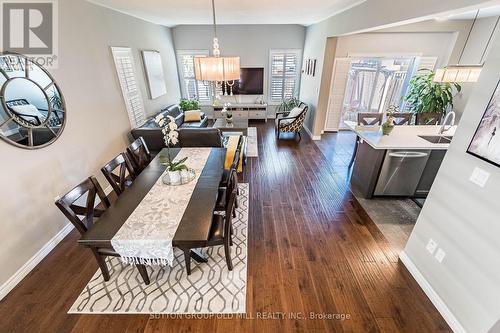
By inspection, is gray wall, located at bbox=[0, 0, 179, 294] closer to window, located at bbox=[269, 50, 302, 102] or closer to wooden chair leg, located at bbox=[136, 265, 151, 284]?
wooden chair leg, located at bbox=[136, 265, 151, 284]

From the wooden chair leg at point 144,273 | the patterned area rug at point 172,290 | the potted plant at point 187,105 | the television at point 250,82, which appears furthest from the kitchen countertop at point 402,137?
the potted plant at point 187,105

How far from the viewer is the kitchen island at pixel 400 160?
279 cm

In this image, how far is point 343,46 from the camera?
500 centimetres

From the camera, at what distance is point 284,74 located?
6777 mm

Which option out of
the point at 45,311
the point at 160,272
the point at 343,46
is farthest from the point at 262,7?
the point at 45,311

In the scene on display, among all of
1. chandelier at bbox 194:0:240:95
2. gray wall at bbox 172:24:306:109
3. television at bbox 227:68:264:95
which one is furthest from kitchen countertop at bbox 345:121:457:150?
gray wall at bbox 172:24:306:109

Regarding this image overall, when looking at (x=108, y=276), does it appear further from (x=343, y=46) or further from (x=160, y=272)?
(x=343, y=46)

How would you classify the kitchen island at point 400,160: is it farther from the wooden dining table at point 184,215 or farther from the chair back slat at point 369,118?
the wooden dining table at point 184,215

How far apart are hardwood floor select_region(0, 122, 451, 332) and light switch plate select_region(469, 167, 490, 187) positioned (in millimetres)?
1158

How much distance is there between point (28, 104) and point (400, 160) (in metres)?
4.42

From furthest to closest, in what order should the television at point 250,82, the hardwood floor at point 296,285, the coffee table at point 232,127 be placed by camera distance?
the television at point 250,82, the coffee table at point 232,127, the hardwood floor at point 296,285

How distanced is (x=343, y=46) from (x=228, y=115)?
10.7 feet

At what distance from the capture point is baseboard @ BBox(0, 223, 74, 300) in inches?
75.1

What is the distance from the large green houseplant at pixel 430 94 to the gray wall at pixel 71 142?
19.7 feet
